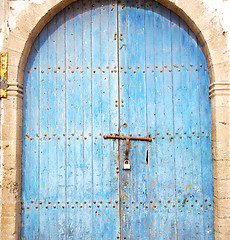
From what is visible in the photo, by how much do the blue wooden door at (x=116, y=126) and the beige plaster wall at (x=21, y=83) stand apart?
13cm

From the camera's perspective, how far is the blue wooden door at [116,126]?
9.93ft

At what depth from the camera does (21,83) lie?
3057 millimetres

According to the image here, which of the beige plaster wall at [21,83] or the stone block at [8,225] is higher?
the beige plaster wall at [21,83]

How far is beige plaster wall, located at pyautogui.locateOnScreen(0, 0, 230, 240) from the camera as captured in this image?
2.87 meters

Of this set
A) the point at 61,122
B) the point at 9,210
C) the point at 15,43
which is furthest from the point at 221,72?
the point at 9,210

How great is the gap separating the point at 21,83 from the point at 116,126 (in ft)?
3.64

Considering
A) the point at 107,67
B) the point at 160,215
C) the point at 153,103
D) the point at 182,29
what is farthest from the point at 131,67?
the point at 160,215

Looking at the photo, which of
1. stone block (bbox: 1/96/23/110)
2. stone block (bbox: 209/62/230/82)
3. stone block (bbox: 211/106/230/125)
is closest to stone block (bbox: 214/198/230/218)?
stone block (bbox: 211/106/230/125)

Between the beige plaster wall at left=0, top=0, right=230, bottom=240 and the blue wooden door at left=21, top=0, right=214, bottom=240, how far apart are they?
0.13 meters

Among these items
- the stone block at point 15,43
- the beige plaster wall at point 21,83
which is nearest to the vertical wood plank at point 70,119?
the beige plaster wall at point 21,83

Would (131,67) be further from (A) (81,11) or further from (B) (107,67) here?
(A) (81,11)

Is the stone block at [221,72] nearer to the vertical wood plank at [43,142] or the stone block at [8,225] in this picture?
the vertical wood plank at [43,142]

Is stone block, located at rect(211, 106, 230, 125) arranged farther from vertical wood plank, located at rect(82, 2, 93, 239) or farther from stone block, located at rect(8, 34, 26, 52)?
stone block, located at rect(8, 34, 26, 52)

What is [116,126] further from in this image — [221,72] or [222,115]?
[221,72]
